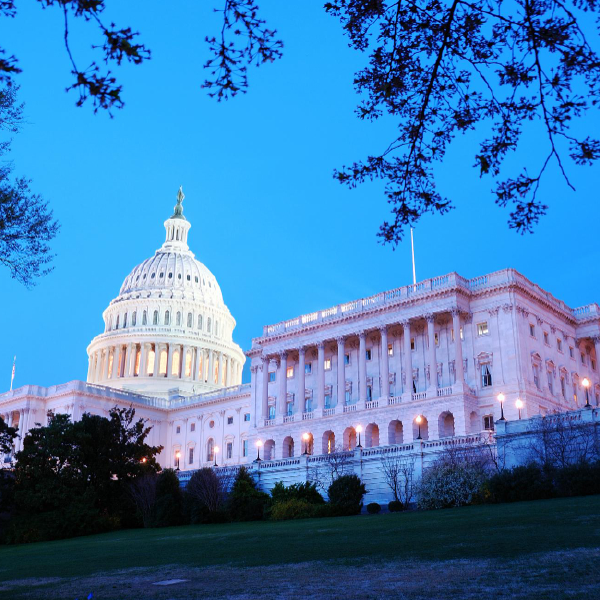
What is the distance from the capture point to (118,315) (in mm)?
146375

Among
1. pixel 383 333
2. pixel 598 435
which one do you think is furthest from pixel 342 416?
pixel 598 435

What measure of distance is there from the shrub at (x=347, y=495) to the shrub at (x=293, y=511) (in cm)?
161

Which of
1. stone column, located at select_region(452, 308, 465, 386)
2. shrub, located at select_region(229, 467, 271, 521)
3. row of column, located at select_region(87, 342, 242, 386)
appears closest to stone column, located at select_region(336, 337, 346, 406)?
stone column, located at select_region(452, 308, 465, 386)

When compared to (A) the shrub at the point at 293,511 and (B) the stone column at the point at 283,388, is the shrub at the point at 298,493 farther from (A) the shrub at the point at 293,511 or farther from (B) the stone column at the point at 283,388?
(B) the stone column at the point at 283,388

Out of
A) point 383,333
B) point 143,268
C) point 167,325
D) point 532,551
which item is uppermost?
point 143,268

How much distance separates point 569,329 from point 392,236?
77.1 meters

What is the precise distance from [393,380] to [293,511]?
110ft

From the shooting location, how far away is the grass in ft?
53.3

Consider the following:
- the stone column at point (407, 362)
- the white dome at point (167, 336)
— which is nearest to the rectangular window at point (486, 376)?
the stone column at point (407, 362)

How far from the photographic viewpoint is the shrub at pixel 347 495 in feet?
162

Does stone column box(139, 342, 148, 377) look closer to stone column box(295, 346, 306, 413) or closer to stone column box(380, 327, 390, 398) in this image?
stone column box(295, 346, 306, 413)

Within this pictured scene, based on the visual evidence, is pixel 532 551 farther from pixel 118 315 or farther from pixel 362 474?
pixel 118 315

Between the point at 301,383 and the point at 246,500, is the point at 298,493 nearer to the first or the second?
the point at 246,500

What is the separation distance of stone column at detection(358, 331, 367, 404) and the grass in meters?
45.6
